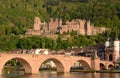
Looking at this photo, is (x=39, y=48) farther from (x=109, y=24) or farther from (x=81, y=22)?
(x=109, y=24)

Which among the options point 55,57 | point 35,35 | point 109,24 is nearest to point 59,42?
point 35,35

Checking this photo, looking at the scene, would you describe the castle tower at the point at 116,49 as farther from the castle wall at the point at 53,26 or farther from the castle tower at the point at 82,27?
the castle wall at the point at 53,26

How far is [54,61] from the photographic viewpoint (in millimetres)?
78750

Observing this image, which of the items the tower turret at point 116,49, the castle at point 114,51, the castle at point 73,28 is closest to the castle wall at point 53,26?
the castle at point 73,28

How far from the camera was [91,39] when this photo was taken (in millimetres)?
132000

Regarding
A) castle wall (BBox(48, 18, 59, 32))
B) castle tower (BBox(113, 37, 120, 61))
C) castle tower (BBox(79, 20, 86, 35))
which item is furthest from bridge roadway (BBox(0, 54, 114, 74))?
castle wall (BBox(48, 18, 59, 32))

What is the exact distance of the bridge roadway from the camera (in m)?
69.8

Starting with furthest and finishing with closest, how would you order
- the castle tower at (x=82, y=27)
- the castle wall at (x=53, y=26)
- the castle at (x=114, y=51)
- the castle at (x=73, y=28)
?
the castle wall at (x=53, y=26), the castle at (x=73, y=28), the castle tower at (x=82, y=27), the castle at (x=114, y=51)

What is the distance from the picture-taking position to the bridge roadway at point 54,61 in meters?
69.8

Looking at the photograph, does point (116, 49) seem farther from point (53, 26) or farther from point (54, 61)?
point (53, 26)

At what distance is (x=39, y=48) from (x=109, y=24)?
1255 inches

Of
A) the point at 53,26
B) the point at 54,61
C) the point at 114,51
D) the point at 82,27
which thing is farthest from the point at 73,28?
the point at 54,61

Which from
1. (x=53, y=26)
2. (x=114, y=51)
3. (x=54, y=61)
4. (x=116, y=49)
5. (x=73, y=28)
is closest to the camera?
(x=54, y=61)

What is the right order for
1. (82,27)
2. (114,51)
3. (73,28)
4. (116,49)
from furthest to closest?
1. (82,27)
2. (73,28)
3. (114,51)
4. (116,49)
